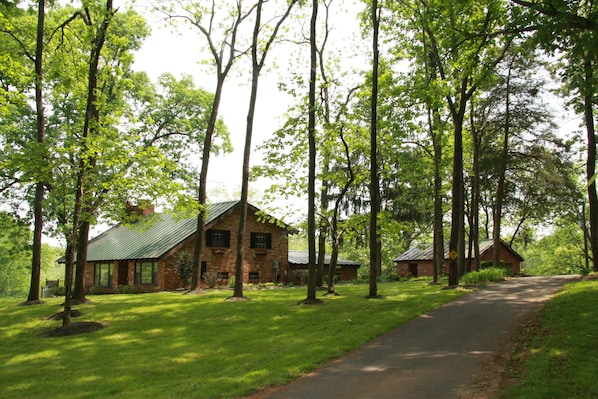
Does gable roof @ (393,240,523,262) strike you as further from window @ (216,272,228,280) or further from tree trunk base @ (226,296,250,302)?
tree trunk base @ (226,296,250,302)

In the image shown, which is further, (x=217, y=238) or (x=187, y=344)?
(x=217, y=238)

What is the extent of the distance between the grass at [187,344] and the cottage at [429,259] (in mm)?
22804

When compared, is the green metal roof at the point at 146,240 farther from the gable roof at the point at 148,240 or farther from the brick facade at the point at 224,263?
the brick facade at the point at 224,263

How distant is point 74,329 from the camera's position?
1378cm

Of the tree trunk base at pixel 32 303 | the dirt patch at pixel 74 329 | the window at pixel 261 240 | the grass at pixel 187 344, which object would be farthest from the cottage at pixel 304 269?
the dirt patch at pixel 74 329

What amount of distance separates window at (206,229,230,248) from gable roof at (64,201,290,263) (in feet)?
3.03

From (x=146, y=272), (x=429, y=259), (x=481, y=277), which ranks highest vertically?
(x=429, y=259)

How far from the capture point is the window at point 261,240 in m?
32.8

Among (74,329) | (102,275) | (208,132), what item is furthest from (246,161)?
(102,275)

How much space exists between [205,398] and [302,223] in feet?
45.1

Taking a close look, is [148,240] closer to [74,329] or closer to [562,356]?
[74,329]

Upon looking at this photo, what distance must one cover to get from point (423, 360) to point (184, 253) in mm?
21839

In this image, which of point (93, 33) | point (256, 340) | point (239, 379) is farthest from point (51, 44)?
point (239, 379)

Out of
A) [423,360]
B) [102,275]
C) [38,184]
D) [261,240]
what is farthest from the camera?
[261,240]
